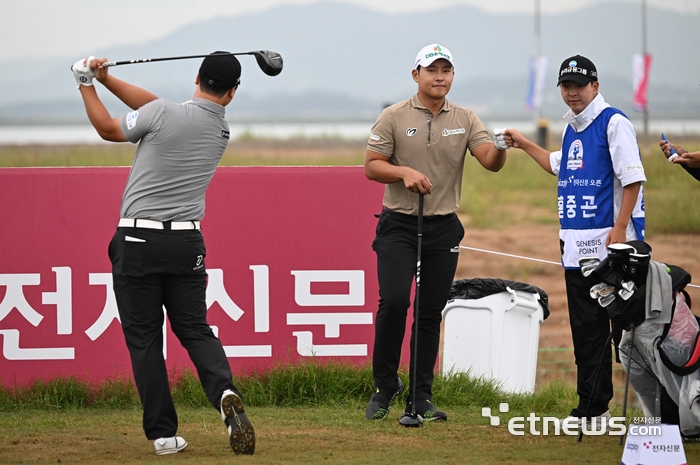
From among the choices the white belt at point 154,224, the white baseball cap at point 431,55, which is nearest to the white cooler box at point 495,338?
the white baseball cap at point 431,55

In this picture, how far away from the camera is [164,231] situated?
4.77 metres

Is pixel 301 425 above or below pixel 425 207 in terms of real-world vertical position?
below

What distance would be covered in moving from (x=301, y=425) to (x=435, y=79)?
2.03 metres

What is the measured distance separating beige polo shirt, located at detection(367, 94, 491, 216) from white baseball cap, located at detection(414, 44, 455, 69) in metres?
0.25

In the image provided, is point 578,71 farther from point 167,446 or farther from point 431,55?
point 167,446

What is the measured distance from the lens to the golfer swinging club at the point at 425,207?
→ 18.2ft

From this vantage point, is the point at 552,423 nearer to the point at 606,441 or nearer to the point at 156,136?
the point at 606,441

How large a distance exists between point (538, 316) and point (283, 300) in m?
1.68

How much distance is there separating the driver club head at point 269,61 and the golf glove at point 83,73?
33.9 inches

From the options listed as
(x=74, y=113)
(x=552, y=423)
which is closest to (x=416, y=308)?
(x=552, y=423)

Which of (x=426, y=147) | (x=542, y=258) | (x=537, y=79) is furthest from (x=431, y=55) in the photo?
(x=537, y=79)

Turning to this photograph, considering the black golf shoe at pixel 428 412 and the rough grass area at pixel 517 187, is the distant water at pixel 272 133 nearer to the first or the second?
the rough grass area at pixel 517 187

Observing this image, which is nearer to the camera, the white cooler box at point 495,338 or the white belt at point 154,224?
the white belt at point 154,224
